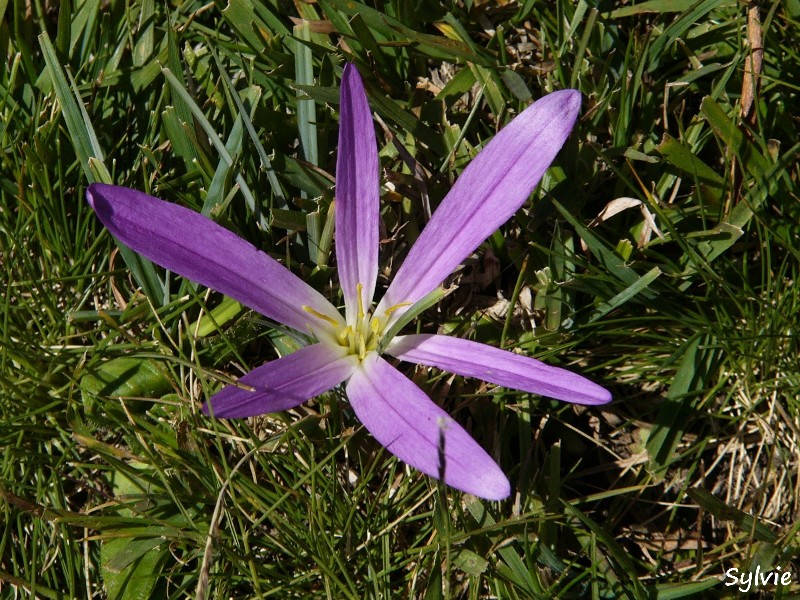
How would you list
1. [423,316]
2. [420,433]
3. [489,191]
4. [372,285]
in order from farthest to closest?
[423,316] < [372,285] < [489,191] < [420,433]

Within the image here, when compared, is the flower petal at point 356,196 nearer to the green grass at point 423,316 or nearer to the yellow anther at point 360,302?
the yellow anther at point 360,302

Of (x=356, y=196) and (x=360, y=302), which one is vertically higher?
(x=356, y=196)

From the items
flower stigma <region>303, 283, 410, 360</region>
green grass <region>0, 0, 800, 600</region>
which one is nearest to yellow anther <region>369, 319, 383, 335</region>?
flower stigma <region>303, 283, 410, 360</region>

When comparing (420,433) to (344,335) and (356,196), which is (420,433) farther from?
(356,196)

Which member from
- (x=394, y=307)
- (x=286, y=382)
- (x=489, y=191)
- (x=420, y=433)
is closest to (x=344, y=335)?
(x=394, y=307)

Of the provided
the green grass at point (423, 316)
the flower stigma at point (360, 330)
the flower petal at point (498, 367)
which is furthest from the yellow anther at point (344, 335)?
the green grass at point (423, 316)

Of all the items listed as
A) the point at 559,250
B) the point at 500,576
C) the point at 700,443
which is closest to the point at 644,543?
the point at 700,443
